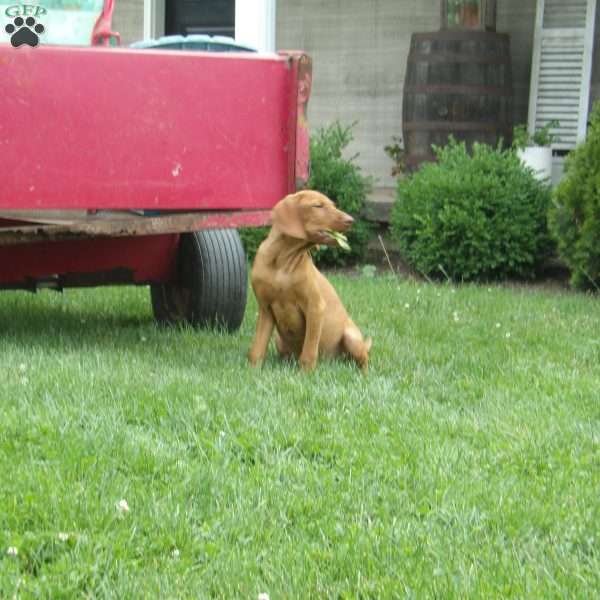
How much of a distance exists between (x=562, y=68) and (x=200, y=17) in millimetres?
4009

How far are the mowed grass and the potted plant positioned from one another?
3.49m

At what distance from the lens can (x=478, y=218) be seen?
7.88 m

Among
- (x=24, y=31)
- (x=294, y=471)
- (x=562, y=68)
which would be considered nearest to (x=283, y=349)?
(x=294, y=471)

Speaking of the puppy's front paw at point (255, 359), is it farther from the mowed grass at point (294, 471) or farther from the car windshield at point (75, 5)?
the car windshield at point (75, 5)

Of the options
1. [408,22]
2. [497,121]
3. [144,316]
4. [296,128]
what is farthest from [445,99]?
[296,128]

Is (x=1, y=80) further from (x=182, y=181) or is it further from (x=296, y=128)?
(x=296, y=128)

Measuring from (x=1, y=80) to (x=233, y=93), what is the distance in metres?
0.94

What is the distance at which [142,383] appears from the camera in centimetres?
426

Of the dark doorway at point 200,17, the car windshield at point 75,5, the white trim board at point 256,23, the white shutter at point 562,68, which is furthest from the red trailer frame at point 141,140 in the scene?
the dark doorway at point 200,17

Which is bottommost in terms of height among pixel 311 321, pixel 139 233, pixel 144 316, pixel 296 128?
pixel 144 316

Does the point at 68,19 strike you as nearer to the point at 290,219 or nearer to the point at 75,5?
the point at 75,5

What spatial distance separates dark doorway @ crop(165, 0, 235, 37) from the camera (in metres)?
11.5

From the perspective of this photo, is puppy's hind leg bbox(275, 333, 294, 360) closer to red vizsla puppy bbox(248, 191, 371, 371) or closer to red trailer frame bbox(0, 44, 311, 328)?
red vizsla puppy bbox(248, 191, 371, 371)

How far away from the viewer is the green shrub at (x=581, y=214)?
728 centimetres
